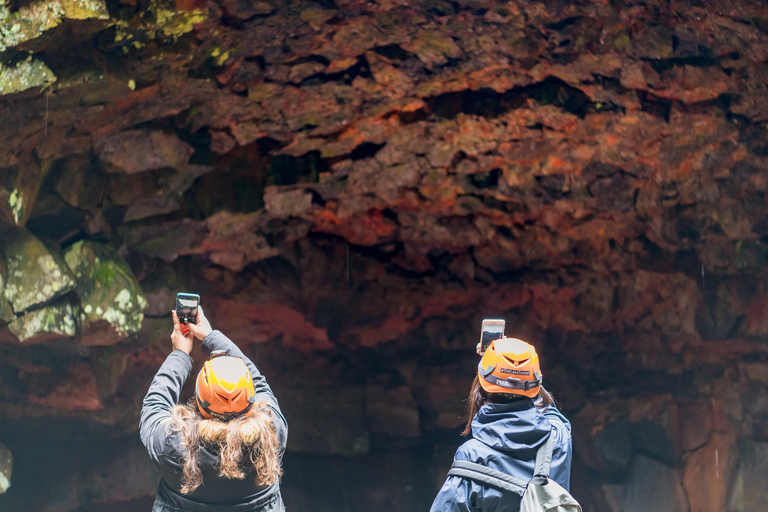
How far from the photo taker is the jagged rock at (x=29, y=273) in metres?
3.66

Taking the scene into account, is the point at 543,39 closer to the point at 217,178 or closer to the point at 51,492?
the point at 217,178

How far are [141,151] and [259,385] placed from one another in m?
2.61

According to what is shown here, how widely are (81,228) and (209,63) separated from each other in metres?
1.41

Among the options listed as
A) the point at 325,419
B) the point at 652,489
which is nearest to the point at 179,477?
the point at 325,419

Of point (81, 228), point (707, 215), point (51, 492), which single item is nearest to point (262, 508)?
point (81, 228)

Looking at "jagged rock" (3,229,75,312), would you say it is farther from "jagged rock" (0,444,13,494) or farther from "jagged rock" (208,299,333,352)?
"jagged rock" (208,299,333,352)

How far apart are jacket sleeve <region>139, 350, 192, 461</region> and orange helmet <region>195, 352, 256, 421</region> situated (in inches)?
5.3

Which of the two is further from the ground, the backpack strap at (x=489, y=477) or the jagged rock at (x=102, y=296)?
the backpack strap at (x=489, y=477)

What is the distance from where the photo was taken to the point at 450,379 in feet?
20.5

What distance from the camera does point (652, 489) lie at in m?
5.89

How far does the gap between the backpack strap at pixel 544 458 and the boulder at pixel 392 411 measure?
4.58m

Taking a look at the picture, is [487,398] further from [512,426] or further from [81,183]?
[81,183]

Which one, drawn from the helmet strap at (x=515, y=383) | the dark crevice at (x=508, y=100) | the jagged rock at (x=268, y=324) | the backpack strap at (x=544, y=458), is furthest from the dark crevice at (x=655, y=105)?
the jagged rock at (x=268, y=324)

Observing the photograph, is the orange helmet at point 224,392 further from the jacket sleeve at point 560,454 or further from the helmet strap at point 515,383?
the jacket sleeve at point 560,454
